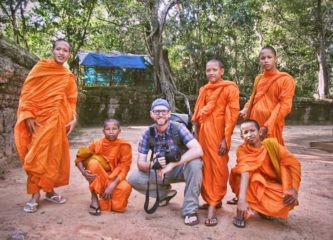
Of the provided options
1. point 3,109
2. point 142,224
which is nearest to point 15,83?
point 3,109

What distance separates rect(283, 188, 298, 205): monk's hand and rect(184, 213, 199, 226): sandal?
30.0 inches

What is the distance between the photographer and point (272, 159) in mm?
3049

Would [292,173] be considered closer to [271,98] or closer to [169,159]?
[271,98]

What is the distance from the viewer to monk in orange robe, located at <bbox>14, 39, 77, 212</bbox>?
330cm

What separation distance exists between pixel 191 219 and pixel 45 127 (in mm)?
1642

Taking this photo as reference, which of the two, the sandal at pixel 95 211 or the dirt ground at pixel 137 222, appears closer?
the dirt ground at pixel 137 222

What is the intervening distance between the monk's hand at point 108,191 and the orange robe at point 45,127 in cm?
54

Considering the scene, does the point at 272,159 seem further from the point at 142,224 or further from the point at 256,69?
the point at 256,69

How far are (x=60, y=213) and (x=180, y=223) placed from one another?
1117 mm

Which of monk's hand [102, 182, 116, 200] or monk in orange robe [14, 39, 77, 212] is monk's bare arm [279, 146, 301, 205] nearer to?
monk's hand [102, 182, 116, 200]

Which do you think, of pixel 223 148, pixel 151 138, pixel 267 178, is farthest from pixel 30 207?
pixel 267 178

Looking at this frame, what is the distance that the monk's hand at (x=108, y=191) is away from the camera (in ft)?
10.6

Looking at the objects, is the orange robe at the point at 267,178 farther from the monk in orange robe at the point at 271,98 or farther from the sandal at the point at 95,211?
the sandal at the point at 95,211

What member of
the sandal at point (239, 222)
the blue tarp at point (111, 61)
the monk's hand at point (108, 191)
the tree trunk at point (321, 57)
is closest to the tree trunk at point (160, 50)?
the blue tarp at point (111, 61)
